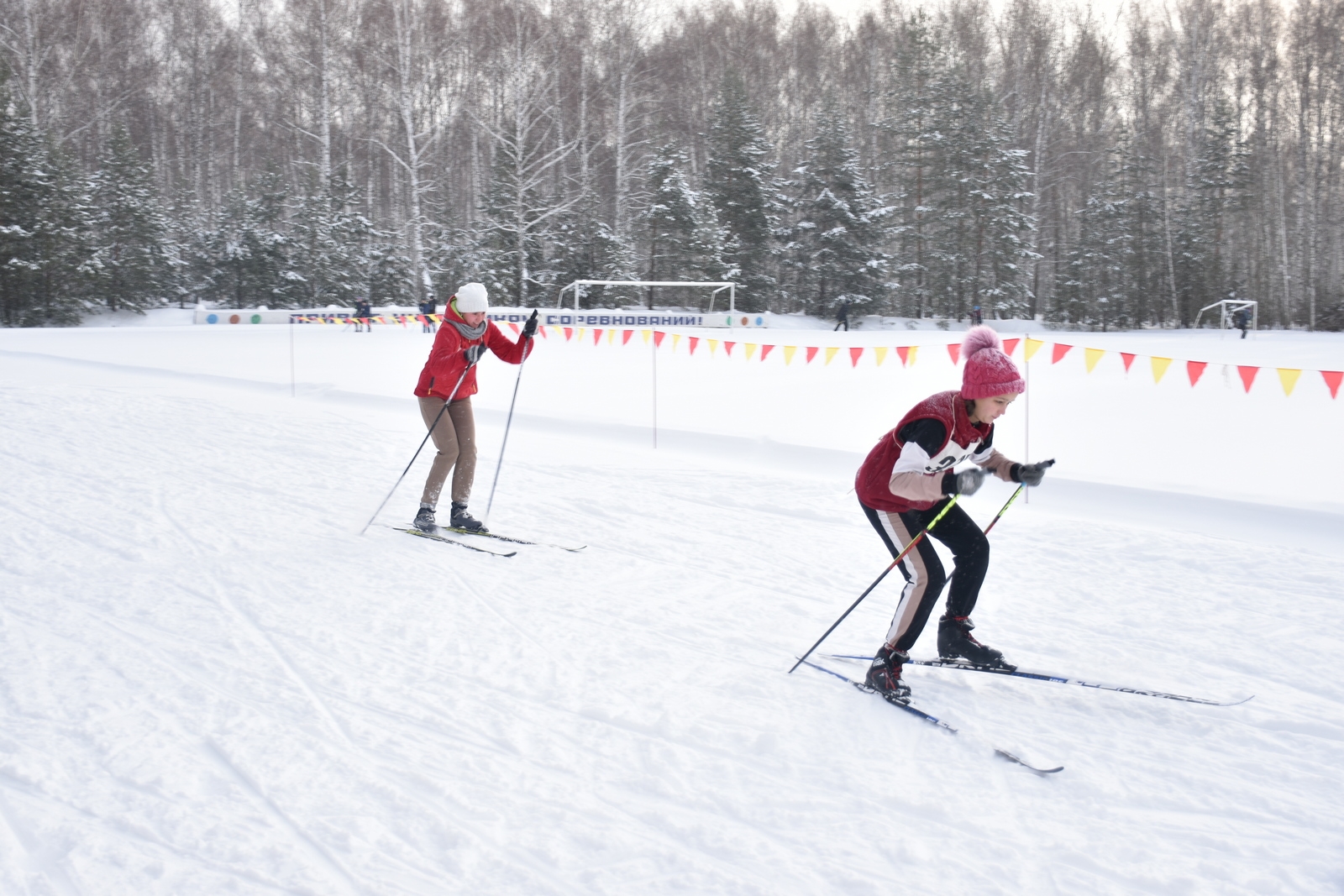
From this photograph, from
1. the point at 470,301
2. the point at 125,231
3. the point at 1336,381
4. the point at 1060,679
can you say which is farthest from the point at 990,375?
the point at 125,231

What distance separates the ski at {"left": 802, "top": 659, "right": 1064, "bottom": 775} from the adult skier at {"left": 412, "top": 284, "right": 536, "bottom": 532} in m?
2.89

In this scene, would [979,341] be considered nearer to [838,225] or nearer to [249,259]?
[838,225]

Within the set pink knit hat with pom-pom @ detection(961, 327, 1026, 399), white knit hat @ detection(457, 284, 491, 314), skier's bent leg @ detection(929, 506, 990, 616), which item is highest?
white knit hat @ detection(457, 284, 491, 314)

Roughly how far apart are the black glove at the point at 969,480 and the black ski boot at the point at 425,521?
4.04 m

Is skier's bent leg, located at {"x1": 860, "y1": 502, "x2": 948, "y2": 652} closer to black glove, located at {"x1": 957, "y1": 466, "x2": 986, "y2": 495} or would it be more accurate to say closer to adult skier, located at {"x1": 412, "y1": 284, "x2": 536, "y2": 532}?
black glove, located at {"x1": 957, "y1": 466, "x2": 986, "y2": 495}

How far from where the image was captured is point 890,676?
3750mm

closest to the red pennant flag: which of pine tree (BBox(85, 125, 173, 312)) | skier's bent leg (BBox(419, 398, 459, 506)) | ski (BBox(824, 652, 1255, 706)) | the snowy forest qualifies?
ski (BBox(824, 652, 1255, 706))

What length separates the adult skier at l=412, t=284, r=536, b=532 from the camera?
6.00 m

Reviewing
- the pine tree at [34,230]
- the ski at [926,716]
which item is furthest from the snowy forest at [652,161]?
the ski at [926,716]

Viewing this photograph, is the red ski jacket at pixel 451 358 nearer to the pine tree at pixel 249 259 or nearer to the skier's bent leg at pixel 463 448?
the skier's bent leg at pixel 463 448

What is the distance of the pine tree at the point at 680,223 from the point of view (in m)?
33.7

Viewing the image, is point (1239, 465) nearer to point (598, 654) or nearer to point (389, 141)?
point (598, 654)

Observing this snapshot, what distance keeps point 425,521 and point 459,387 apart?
937 mm

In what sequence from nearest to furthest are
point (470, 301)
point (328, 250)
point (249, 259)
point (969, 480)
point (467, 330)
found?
point (969, 480)
point (470, 301)
point (467, 330)
point (249, 259)
point (328, 250)
